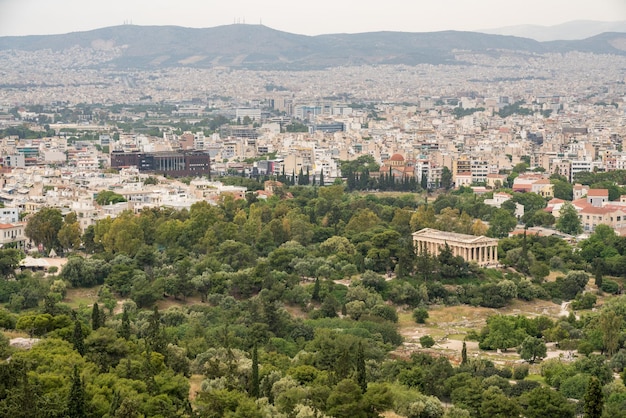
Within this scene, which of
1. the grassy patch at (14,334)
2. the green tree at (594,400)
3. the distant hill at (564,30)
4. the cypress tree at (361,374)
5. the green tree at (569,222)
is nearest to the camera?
the green tree at (594,400)

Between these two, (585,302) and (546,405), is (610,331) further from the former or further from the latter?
(546,405)

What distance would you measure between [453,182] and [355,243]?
16272 millimetres

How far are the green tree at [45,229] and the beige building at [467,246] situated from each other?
8.28 m

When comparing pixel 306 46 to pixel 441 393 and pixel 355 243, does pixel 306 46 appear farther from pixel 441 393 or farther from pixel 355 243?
pixel 441 393

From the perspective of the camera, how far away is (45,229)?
27.0 m

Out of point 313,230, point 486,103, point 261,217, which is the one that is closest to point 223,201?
point 261,217

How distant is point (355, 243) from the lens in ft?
87.7

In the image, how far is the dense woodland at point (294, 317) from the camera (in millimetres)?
14641

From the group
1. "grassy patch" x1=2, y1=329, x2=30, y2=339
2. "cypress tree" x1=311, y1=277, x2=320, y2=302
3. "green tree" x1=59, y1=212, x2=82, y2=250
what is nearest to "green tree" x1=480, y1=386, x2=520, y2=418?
"grassy patch" x1=2, y1=329, x2=30, y2=339

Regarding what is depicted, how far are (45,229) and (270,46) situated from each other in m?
132

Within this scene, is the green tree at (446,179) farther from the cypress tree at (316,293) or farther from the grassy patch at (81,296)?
the grassy patch at (81,296)

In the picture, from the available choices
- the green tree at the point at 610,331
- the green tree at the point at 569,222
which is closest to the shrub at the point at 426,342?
the green tree at the point at 610,331

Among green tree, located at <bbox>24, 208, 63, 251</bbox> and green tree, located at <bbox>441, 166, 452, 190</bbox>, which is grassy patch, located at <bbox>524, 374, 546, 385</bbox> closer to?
green tree, located at <bbox>24, 208, 63, 251</bbox>

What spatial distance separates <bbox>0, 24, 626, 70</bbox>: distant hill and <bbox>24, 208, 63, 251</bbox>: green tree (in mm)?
118064
